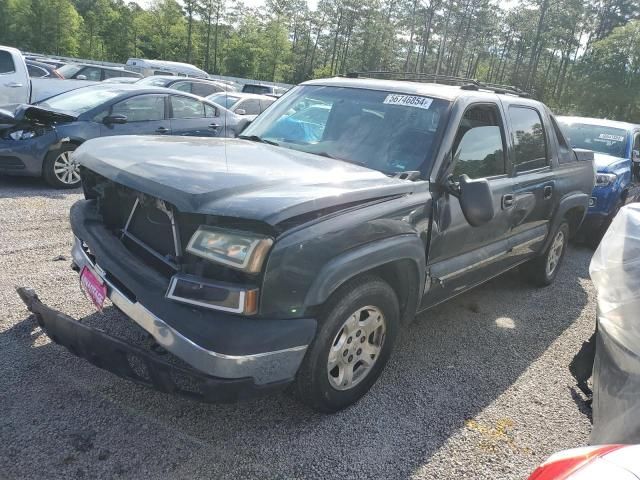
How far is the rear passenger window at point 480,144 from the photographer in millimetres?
3256

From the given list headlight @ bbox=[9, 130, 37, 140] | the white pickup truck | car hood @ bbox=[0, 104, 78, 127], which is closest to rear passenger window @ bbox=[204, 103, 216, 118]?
the white pickup truck

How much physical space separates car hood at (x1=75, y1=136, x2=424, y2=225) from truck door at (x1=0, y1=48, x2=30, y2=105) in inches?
308

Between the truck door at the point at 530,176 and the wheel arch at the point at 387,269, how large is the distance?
135 cm

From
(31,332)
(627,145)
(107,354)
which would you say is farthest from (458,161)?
(627,145)

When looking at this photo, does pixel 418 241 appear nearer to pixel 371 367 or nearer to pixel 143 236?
pixel 371 367

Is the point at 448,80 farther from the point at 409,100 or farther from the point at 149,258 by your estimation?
the point at 149,258

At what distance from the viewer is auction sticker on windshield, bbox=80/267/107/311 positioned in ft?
8.32

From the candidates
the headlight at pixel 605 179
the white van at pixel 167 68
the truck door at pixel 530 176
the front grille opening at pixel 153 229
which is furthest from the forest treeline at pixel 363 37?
the front grille opening at pixel 153 229

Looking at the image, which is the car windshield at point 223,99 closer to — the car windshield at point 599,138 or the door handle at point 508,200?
the car windshield at point 599,138

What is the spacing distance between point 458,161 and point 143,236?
77.0 inches

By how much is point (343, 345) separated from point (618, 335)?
4.44 feet

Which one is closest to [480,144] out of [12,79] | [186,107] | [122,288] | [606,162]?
[122,288]

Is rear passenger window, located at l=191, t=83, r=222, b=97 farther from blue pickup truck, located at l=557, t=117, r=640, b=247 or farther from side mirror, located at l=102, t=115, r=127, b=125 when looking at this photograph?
blue pickup truck, located at l=557, t=117, r=640, b=247

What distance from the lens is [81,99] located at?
7723 mm
